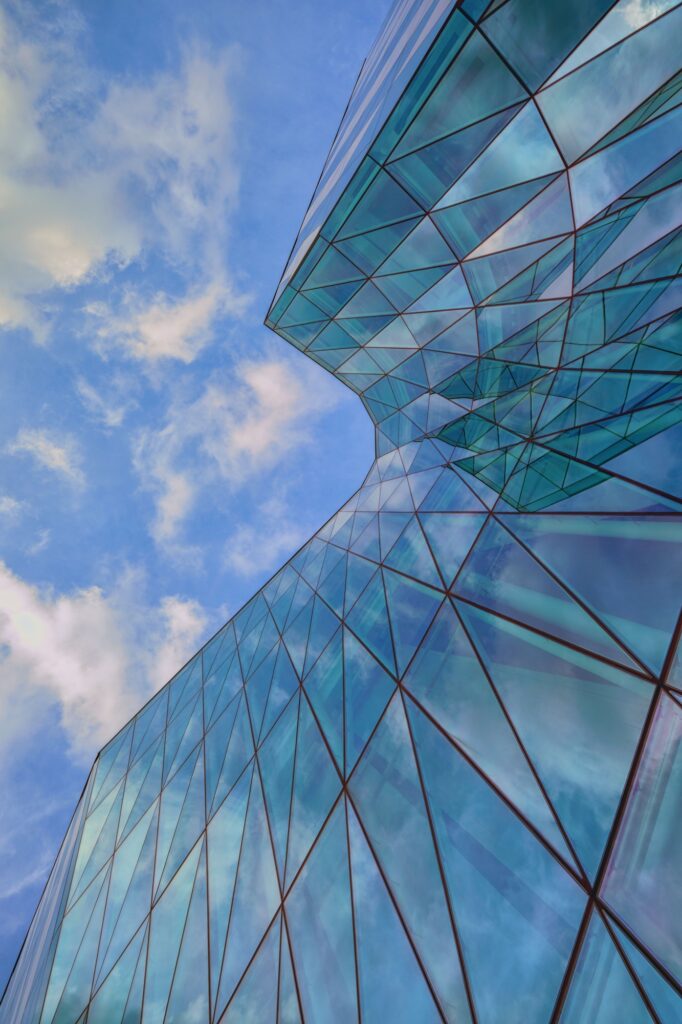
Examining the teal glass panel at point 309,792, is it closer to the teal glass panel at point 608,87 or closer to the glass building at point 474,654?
the glass building at point 474,654

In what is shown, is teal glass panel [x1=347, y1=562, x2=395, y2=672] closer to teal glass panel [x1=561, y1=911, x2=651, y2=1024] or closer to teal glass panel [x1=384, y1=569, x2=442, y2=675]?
teal glass panel [x1=384, y1=569, x2=442, y2=675]

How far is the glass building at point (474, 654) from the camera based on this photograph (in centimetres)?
416

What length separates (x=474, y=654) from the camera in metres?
6.47

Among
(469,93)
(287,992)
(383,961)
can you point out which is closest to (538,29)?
(469,93)

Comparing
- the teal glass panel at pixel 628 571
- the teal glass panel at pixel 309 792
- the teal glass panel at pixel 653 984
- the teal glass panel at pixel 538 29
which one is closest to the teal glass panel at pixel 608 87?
the teal glass panel at pixel 538 29

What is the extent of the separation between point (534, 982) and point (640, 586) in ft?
12.7

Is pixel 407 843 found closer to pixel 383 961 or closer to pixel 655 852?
pixel 383 961

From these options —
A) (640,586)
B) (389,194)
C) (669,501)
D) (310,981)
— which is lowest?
(310,981)

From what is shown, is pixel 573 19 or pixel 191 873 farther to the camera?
pixel 191 873

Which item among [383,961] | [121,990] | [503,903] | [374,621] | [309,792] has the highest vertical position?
[374,621]

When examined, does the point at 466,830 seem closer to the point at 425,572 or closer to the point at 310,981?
the point at 310,981

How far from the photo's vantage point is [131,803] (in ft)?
51.4

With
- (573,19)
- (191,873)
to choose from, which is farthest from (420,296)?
(191,873)

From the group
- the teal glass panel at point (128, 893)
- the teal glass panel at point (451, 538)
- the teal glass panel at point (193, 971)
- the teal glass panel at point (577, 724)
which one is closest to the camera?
the teal glass panel at point (577, 724)
